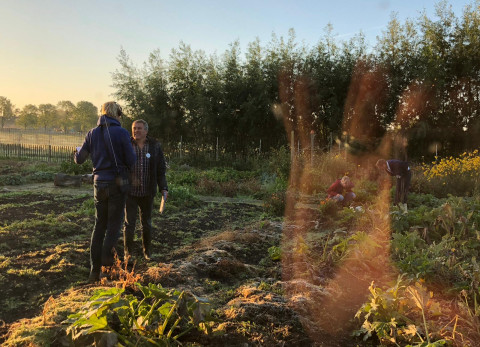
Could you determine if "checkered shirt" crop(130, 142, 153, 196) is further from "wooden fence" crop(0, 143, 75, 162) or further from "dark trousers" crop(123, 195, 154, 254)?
"wooden fence" crop(0, 143, 75, 162)

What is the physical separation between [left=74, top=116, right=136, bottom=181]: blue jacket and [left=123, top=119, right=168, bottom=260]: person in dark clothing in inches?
20.4

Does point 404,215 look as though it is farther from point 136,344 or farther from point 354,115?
point 354,115

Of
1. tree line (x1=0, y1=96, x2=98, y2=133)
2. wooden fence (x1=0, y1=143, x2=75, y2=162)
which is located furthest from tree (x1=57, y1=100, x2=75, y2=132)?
wooden fence (x1=0, y1=143, x2=75, y2=162)

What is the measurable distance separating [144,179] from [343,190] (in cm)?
423

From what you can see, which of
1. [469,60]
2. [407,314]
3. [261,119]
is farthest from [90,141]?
[469,60]

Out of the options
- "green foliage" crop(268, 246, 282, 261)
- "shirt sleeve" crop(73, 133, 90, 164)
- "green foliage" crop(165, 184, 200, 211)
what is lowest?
"green foliage" crop(165, 184, 200, 211)

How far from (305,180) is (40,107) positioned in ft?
204

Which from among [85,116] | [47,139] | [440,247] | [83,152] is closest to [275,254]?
[440,247]

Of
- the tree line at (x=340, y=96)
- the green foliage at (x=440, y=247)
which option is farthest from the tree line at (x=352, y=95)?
the green foliage at (x=440, y=247)

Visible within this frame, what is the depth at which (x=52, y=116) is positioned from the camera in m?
56.2

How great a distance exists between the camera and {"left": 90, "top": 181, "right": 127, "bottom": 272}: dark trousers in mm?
3189

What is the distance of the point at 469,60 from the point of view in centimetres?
1445

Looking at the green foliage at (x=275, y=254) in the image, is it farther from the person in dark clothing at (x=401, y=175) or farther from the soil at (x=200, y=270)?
the person in dark clothing at (x=401, y=175)

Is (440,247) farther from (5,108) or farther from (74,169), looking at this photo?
(5,108)
